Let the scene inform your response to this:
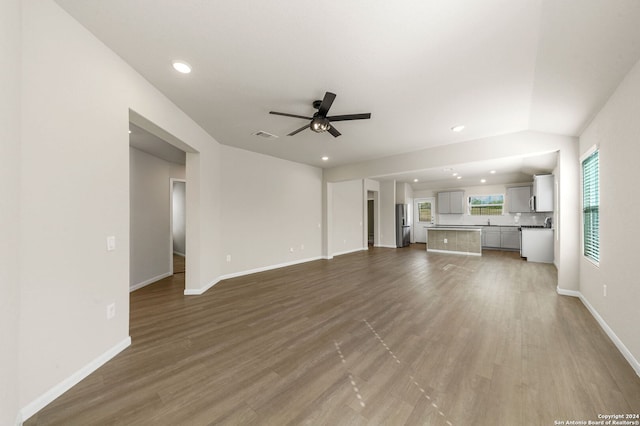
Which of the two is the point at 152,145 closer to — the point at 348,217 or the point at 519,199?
the point at 348,217

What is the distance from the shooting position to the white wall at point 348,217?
25.0 feet

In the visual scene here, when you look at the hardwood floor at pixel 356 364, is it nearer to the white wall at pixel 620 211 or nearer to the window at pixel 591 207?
the white wall at pixel 620 211

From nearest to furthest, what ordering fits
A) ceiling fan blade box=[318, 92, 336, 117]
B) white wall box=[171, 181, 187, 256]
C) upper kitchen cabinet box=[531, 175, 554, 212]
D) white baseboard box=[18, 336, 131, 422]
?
white baseboard box=[18, 336, 131, 422], ceiling fan blade box=[318, 92, 336, 117], upper kitchen cabinet box=[531, 175, 554, 212], white wall box=[171, 181, 187, 256]

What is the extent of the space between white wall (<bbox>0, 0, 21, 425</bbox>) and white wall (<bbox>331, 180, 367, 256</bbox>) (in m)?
6.33

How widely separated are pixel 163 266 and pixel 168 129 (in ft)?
11.4

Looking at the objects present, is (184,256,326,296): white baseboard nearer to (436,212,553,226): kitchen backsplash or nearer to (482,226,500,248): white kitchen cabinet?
(436,212,553,226): kitchen backsplash

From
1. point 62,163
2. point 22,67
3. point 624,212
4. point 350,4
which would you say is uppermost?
point 350,4

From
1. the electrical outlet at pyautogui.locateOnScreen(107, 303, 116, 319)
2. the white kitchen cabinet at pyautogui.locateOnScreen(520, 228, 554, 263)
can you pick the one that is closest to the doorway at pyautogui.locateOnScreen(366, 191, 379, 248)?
the white kitchen cabinet at pyautogui.locateOnScreen(520, 228, 554, 263)

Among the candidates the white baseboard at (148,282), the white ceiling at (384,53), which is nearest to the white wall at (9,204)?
the white ceiling at (384,53)

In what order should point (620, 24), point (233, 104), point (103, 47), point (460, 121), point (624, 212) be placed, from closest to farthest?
point (620, 24), point (103, 47), point (624, 212), point (233, 104), point (460, 121)

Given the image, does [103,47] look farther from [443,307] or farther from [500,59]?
[443,307]

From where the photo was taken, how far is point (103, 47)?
6.44 ft

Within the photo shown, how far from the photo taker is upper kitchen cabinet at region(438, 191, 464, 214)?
945 centimetres

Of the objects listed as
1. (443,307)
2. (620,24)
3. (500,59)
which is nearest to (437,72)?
(500,59)
